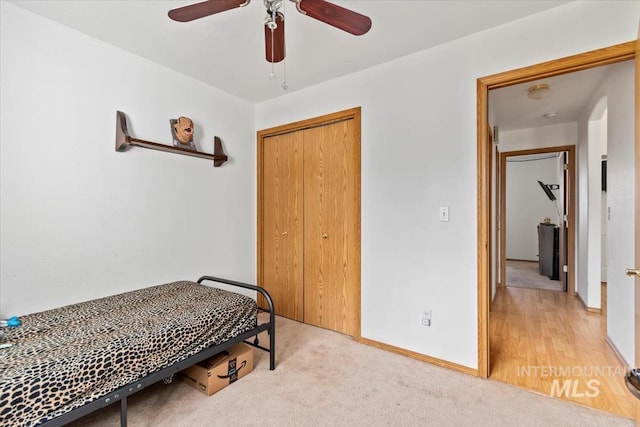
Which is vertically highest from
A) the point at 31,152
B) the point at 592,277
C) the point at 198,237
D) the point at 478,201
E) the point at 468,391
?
the point at 31,152

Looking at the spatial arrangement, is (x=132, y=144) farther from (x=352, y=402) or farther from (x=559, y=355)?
(x=559, y=355)

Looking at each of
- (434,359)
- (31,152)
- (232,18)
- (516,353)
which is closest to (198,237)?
(31,152)

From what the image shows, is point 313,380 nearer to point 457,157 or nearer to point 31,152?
point 457,157

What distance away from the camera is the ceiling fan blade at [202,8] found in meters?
1.40

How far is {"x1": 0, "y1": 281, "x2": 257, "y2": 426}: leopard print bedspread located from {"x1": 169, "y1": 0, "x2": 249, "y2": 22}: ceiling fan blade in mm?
1675

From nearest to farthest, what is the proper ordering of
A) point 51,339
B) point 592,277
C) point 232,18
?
point 51,339 → point 232,18 → point 592,277

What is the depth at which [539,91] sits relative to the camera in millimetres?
3090

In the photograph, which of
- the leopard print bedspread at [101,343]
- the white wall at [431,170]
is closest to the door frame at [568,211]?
the white wall at [431,170]

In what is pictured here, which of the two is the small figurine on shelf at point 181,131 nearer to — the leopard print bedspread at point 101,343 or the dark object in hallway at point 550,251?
the leopard print bedspread at point 101,343

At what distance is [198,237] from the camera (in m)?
3.04

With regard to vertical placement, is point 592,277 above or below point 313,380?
above

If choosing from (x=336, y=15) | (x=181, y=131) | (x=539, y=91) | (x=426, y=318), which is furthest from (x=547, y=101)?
(x=181, y=131)

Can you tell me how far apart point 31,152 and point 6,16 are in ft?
2.82

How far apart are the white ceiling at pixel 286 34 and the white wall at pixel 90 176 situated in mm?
205
